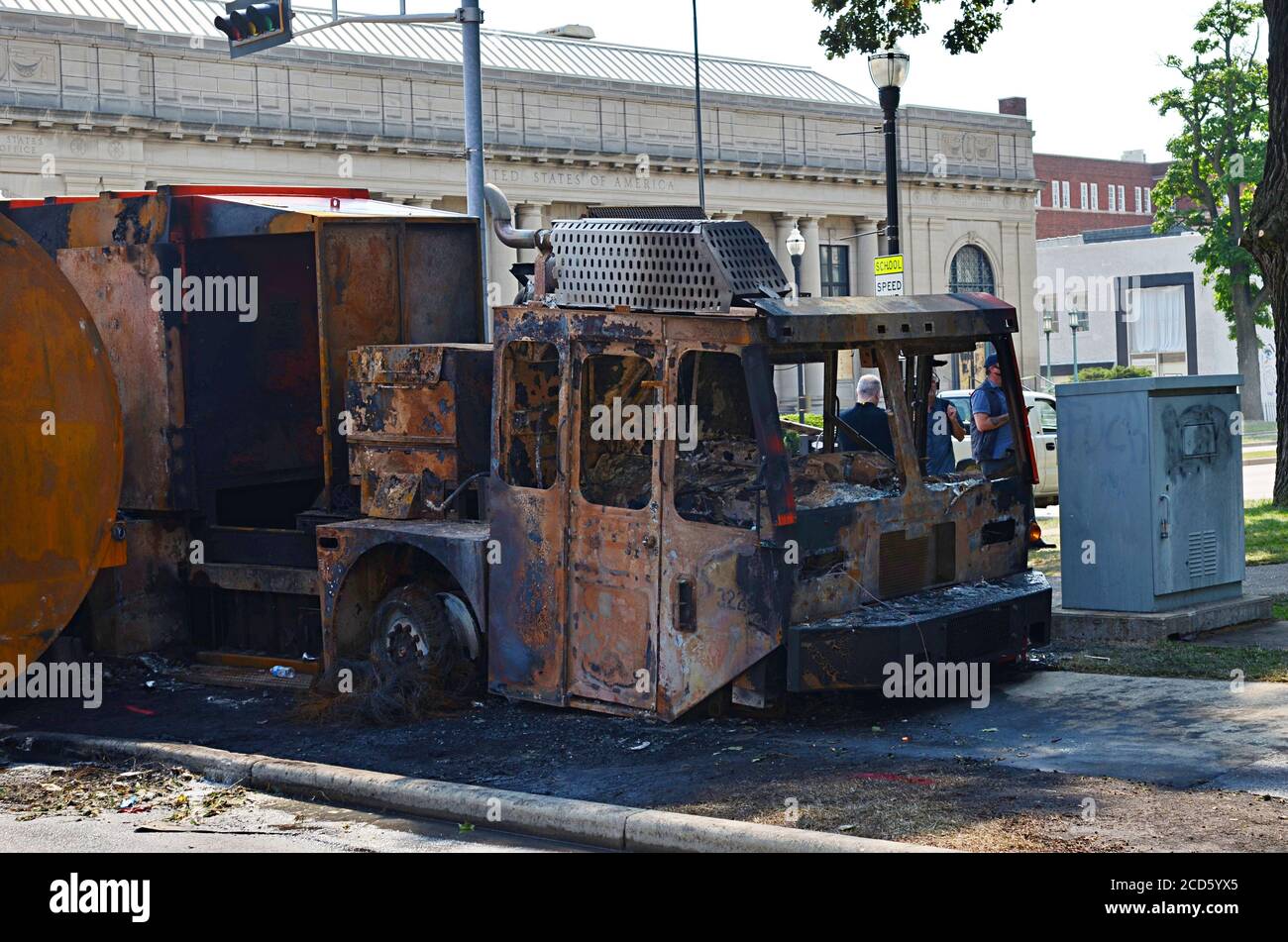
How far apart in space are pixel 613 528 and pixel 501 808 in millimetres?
1869

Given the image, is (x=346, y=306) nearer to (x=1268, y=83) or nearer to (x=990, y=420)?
(x=990, y=420)

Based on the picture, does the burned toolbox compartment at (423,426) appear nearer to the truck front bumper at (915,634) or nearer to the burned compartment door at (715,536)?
the burned compartment door at (715,536)

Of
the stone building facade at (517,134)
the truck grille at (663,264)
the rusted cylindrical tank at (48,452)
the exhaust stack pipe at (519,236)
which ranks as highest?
the stone building facade at (517,134)

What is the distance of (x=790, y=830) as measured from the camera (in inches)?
263

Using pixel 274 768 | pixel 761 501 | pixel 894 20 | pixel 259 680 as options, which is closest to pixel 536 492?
pixel 761 501

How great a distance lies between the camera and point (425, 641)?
962 cm

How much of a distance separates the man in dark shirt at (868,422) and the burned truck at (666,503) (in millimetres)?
89

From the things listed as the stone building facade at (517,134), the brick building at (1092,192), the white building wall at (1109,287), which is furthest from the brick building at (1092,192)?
the stone building facade at (517,134)

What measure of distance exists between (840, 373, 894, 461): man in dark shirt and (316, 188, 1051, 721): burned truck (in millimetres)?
89

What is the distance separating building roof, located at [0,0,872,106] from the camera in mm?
48469

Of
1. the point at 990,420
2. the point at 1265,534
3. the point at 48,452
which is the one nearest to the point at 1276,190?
the point at 1265,534

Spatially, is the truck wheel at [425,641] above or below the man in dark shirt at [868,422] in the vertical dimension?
below

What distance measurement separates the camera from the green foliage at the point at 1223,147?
5556cm
